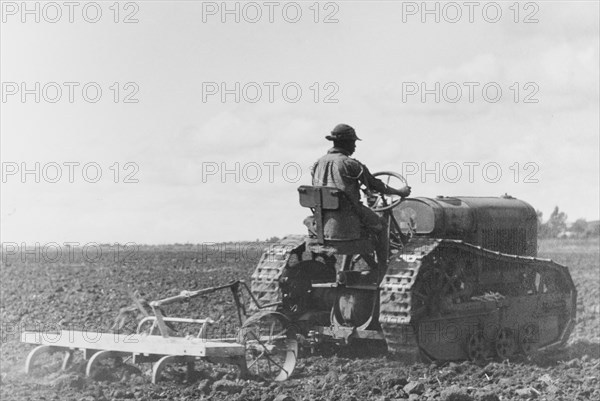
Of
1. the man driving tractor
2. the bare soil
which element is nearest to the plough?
the bare soil

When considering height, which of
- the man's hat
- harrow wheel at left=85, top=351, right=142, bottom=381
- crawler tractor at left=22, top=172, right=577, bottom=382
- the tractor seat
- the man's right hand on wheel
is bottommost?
harrow wheel at left=85, top=351, right=142, bottom=381

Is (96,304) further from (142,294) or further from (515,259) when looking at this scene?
(515,259)

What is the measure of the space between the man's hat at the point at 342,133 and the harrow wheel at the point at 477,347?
2.85 m

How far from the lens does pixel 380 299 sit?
31.1 feet

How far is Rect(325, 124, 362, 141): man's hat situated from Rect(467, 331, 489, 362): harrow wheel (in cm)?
285

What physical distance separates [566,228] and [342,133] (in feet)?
169

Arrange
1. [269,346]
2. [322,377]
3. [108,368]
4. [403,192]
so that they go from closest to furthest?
[108,368] → [322,377] → [269,346] → [403,192]

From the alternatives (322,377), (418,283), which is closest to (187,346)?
(322,377)

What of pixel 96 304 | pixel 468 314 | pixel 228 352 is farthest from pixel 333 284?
pixel 96 304

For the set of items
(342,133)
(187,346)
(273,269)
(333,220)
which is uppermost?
(342,133)

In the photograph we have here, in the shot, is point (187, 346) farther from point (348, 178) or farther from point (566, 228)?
point (566, 228)

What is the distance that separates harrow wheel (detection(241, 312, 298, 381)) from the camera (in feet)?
30.0

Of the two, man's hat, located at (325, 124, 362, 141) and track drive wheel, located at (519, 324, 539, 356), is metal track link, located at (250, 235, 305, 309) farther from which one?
track drive wheel, located at (519, 324, 539, 356)

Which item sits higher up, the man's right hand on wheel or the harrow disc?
the man's right hand on wheel
